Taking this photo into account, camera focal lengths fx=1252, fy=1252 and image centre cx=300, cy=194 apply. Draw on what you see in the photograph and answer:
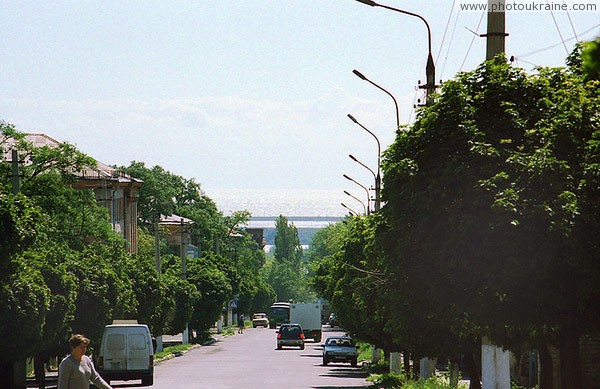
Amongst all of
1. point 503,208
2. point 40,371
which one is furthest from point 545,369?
point 40,371

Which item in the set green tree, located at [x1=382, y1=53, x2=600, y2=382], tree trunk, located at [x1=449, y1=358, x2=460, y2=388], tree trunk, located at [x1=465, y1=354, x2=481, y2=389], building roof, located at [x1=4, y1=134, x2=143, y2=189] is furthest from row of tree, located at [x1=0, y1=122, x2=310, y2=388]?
green tree, located at [x1=382, y1=53, x2=600, y2=382]

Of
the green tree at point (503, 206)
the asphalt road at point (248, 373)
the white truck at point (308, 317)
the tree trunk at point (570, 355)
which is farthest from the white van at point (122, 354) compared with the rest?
the white truck at point (308, 317)

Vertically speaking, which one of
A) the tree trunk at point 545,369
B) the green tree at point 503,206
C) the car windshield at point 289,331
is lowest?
the car windshield at point 289,331

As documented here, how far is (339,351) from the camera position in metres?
61.2

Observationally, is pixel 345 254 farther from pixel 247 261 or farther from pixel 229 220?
pixel 247 261

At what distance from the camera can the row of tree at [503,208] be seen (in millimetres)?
16766

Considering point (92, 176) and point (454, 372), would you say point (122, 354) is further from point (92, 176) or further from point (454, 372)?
point (92, 176)

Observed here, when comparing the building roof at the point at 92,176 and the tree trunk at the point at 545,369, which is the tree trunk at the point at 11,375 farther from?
the building roof at the point at 92,176

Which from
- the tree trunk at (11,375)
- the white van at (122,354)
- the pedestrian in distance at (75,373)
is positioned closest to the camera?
the pedestrian in distance at (75,373)

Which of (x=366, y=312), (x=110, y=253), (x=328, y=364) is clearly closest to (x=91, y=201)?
(x=110, y=253)

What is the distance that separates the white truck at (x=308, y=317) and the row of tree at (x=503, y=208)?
84881 millimetres

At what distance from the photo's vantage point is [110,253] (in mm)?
54969

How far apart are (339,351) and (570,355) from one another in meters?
43.3

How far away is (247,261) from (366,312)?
123 meters
